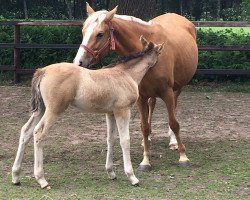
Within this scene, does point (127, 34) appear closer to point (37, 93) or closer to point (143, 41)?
point (143, 41)

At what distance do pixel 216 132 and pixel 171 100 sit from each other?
207cm

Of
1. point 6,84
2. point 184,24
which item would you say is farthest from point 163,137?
point 6,84

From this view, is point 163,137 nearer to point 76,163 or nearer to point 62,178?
point 76,163

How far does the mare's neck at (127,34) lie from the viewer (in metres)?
5.41

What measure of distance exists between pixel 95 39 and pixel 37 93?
0.87 meters

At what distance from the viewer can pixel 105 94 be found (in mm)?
4758

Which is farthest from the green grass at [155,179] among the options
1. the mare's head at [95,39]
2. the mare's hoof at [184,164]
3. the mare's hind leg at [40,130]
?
the mare's head at [95,39]

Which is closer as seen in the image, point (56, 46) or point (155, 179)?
point (155, 179)

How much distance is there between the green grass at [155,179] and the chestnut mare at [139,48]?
323 mm

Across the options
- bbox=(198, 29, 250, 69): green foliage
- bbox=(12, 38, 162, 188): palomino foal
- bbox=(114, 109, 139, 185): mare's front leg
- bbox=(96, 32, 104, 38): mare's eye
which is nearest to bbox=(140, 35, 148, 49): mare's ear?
bbox=(12, 38, 162, 188): palomino foal

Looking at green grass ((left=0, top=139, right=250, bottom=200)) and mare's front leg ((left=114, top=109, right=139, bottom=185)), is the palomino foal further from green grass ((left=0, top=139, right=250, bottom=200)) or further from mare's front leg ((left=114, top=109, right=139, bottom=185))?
green grass ((left=0, top=139, right=250, bottom=200))

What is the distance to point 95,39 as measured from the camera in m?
5.14

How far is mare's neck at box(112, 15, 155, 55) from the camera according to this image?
5.41 m

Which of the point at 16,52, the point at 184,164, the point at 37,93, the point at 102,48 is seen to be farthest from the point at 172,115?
the point at 16,52
